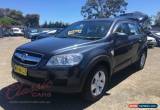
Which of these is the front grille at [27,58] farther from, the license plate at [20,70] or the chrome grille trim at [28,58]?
the license plate at [20,70]

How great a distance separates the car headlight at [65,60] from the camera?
488 cm

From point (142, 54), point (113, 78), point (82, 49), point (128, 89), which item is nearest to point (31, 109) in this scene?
point (82, 49)

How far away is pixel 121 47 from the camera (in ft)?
21.3

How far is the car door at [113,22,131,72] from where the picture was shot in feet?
20.5

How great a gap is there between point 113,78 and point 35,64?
3004 millimetres

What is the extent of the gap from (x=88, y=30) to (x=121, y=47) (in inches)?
35.0

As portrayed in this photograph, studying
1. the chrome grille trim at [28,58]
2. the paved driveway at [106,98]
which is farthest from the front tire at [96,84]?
the chrome grille trim at [28,58]

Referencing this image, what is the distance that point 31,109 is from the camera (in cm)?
513

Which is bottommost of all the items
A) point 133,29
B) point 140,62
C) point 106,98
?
point 106,98

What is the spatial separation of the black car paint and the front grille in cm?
7

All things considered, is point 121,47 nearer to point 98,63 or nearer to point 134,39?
point 134,39

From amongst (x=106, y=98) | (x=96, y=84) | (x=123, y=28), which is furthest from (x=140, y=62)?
(x=96, y=84)

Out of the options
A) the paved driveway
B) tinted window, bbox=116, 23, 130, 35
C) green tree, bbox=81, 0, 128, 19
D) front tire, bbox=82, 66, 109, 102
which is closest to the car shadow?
the paved driveway

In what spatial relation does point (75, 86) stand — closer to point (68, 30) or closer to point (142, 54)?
point (68, 30)
